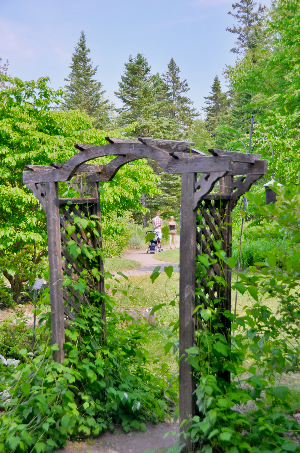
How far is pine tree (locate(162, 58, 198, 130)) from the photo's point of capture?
3509 cm

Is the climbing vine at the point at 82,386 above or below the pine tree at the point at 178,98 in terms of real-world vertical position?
below

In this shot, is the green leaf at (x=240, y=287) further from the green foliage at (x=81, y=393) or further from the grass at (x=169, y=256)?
the grass at (x=169, y=256)

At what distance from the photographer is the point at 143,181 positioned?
8922 mm

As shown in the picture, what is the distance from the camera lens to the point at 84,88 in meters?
34.4

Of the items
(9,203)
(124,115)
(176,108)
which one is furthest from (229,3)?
(9,203)

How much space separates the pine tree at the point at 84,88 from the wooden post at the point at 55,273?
101ft

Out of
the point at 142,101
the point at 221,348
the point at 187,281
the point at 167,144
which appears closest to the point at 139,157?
the point at 167,144

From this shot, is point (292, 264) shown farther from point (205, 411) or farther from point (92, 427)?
point (92, 427)

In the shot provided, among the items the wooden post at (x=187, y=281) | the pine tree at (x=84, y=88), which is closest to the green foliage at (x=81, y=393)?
the wooden post at (x=187, y=281)

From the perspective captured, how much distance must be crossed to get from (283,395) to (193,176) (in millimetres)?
1640

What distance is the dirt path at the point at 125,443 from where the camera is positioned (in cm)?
291

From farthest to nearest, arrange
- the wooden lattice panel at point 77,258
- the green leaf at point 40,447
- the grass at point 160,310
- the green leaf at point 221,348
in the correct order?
the grass at point 160,310, the wooden lattice panel at point 77,258, the green leaf at point 40,447, the green leaf at point 221,348

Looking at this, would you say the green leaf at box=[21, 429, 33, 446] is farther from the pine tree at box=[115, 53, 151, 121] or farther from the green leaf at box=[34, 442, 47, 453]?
the pine tree at box=[115, 53, 151, 121]

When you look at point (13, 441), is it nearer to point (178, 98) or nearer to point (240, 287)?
point (240, 287)
